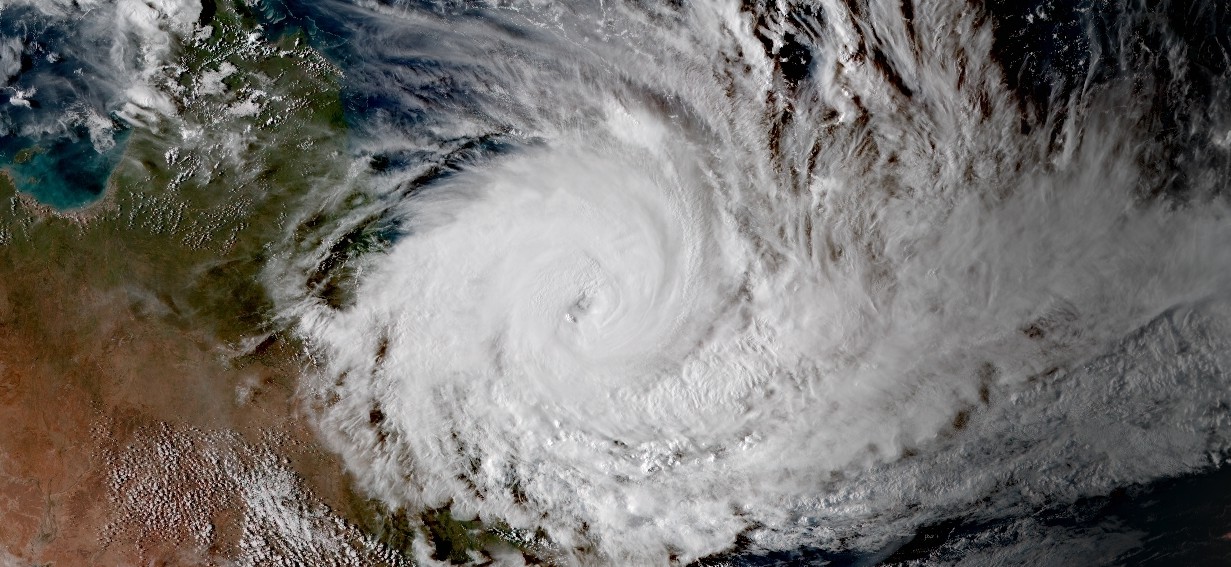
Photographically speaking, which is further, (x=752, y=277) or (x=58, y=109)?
(x=58, y=109)

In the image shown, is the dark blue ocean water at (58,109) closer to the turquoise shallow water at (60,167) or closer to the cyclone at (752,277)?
the turquoise shallow water at (60,167)

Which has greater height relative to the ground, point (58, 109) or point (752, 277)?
point (752, 277)

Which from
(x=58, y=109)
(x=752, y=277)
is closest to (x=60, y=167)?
(x=58, y=109)

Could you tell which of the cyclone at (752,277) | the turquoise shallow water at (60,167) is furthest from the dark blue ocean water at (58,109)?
the cyclone at (752,277)

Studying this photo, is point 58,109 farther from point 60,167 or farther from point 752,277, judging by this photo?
point 752,277

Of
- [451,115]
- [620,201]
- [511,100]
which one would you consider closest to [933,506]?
[620,201]

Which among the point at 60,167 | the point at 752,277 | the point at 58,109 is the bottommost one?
the point at 60,167

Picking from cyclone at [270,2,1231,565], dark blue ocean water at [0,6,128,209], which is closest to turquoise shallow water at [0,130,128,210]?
dark blue ocean water at [0,6,128,209]
